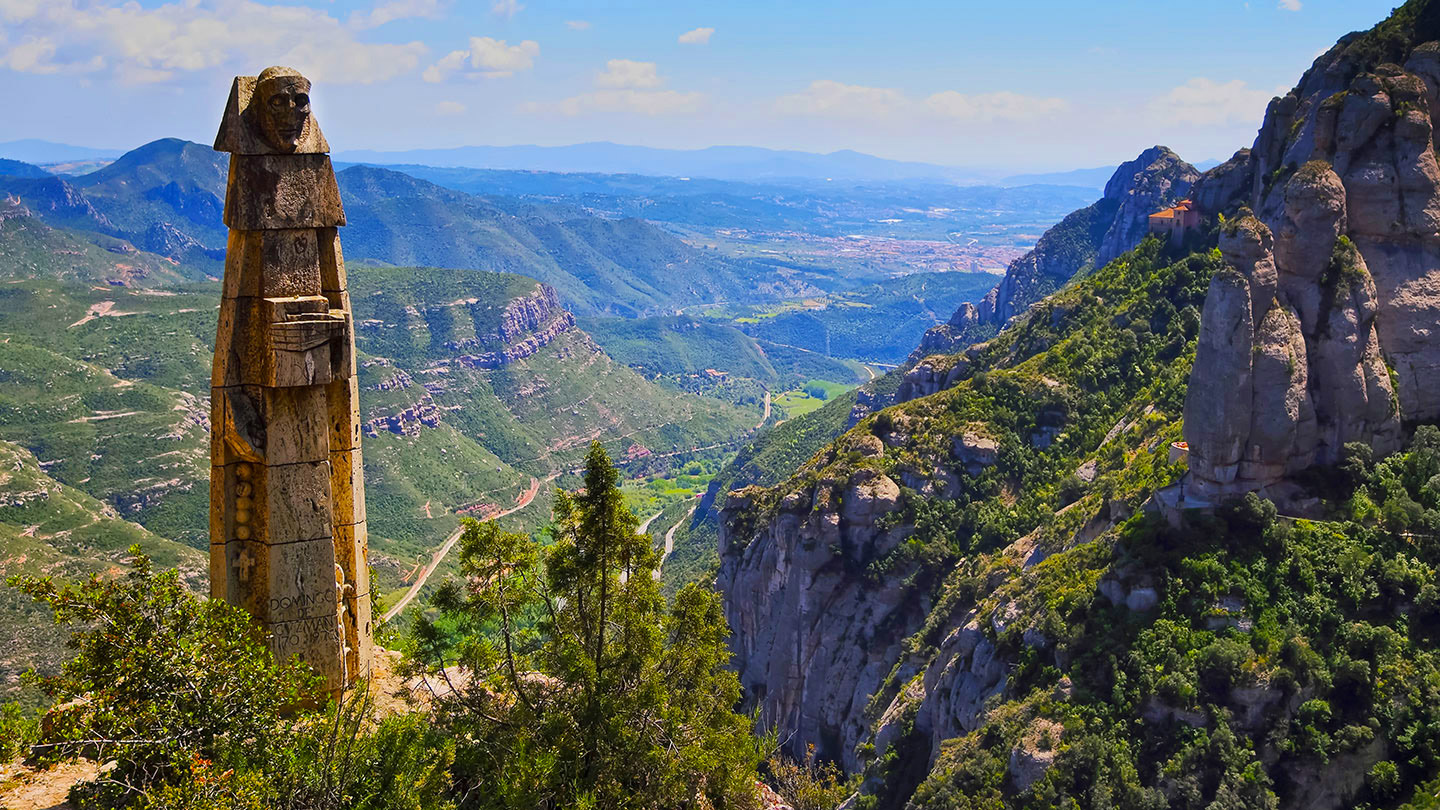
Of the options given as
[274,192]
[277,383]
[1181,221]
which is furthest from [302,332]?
[1181,221]

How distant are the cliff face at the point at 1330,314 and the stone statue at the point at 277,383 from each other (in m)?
46.5

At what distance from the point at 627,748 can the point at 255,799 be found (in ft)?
32.6

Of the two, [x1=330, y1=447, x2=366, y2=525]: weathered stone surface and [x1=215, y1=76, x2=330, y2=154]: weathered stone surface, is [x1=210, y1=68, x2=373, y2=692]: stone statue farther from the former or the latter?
[x1=330, y1=447, x2=366, y2=525]: weathered stone surface

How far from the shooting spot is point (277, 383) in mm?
25266

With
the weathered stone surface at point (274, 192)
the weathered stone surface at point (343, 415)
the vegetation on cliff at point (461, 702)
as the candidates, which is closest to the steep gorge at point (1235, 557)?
the vegetation on cliff at point (461, 702)

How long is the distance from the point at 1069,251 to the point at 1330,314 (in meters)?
134

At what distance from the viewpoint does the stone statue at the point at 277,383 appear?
83.0 ft

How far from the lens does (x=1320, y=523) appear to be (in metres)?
54.8

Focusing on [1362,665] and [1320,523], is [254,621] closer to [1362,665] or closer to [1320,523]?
[1362,665]

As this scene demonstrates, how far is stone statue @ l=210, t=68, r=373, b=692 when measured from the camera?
83.0 feet

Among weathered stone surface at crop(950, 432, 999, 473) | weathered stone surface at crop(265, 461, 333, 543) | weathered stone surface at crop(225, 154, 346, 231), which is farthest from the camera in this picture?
weathered stone surface at crop(950, 432, 999, 473)

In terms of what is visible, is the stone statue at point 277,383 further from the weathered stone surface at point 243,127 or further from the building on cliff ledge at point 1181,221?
the building on cliff ledge at point 1181,221

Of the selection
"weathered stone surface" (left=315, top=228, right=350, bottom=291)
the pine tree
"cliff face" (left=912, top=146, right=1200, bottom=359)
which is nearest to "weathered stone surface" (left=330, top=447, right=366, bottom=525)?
the pine tree

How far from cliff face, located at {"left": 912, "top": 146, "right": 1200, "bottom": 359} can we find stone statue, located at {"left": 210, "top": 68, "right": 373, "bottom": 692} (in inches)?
5853
